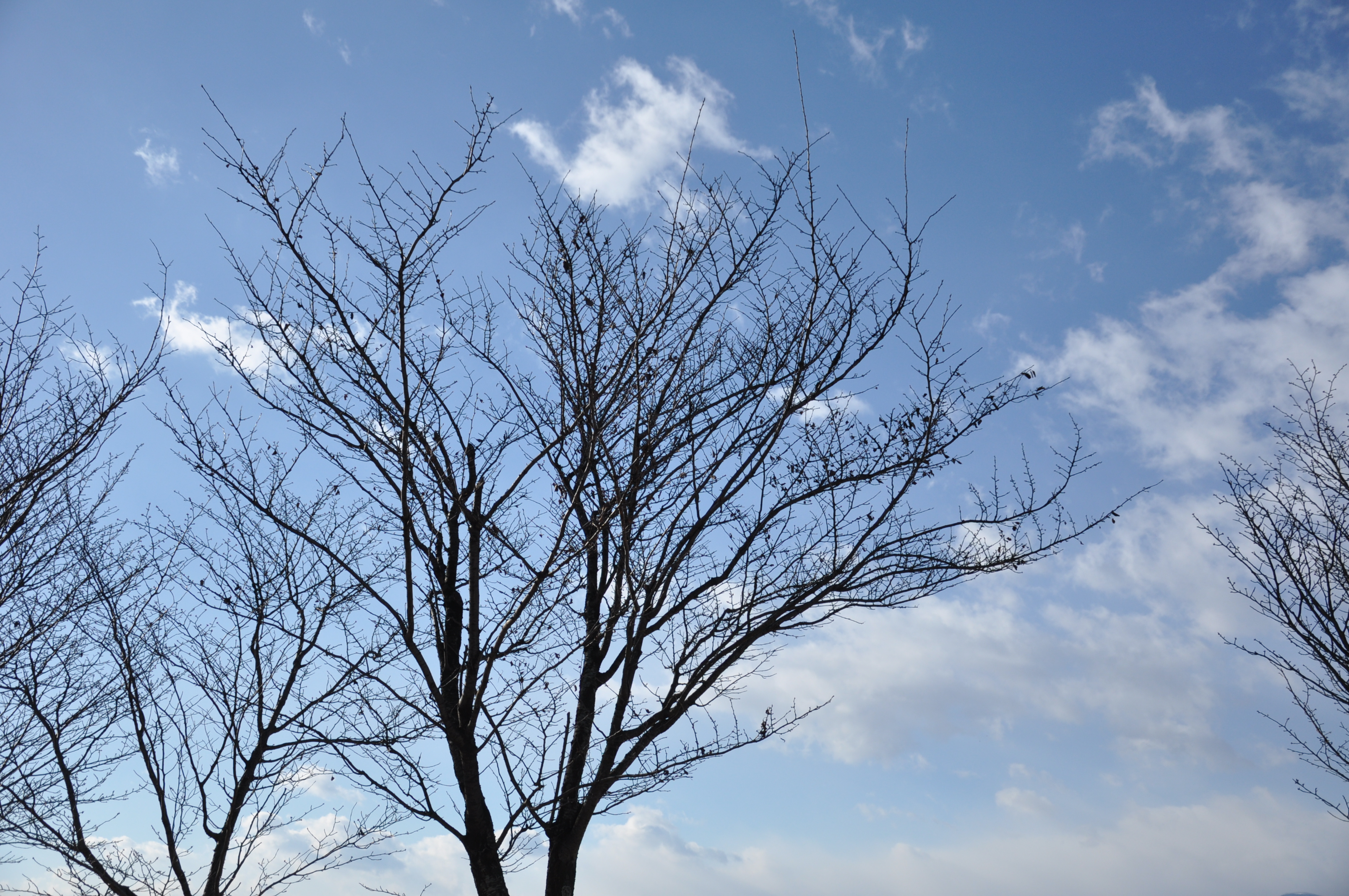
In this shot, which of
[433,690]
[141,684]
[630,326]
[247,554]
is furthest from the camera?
[247,554]

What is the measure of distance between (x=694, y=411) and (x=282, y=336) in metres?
2.40

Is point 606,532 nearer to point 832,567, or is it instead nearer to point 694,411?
point 694,411

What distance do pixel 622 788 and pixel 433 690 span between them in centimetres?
120

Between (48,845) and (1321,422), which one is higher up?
(1321,422)

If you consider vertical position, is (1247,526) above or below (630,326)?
below

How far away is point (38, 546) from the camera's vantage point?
19.6 feet

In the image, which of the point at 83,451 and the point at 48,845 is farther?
the point at 48,845

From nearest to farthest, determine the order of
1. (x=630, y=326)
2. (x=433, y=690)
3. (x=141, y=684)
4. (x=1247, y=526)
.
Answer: (x=433, y=690)
(x=630, y=326)
(x=141, y=684)
(x=1247, y=526)

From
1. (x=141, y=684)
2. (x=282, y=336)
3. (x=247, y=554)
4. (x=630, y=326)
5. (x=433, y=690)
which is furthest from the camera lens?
(x=247, y=554)

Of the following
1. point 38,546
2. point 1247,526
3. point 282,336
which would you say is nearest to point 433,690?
point 282,336

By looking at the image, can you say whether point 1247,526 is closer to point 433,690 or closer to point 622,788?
point 622,788

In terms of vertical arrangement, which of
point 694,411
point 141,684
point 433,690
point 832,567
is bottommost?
point 433,690

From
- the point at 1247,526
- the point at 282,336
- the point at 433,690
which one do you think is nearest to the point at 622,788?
the point at 433,690

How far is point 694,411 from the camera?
489cm
